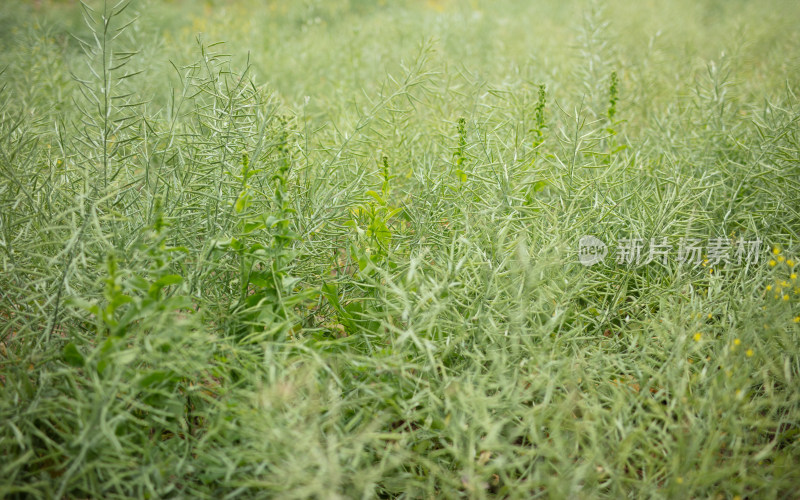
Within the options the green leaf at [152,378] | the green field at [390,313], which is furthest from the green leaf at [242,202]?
the green leaf at [152,378]

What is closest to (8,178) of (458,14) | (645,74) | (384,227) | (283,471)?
(384,227)

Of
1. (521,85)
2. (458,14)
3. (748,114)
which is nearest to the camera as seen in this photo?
(748,114)

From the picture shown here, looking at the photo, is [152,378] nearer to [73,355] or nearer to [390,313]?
[73,355]

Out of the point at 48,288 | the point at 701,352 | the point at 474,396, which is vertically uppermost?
the point at 48,288

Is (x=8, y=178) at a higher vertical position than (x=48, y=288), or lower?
higher

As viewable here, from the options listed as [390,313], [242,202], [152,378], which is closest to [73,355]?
[152,378]

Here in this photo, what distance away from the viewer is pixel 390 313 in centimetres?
163

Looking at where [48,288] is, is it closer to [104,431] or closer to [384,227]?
[104,431]

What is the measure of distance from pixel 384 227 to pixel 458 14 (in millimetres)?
4463

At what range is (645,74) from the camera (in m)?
3.34

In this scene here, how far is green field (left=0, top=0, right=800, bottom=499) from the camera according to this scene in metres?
1.34

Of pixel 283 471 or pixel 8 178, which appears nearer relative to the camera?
pixel 283 471

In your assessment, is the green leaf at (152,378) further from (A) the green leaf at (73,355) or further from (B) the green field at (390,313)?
(A) the green leaf at (73,355)

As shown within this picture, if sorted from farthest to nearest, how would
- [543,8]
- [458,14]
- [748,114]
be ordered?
1. [543,8]
2. [458,14]
3. [748,114]
